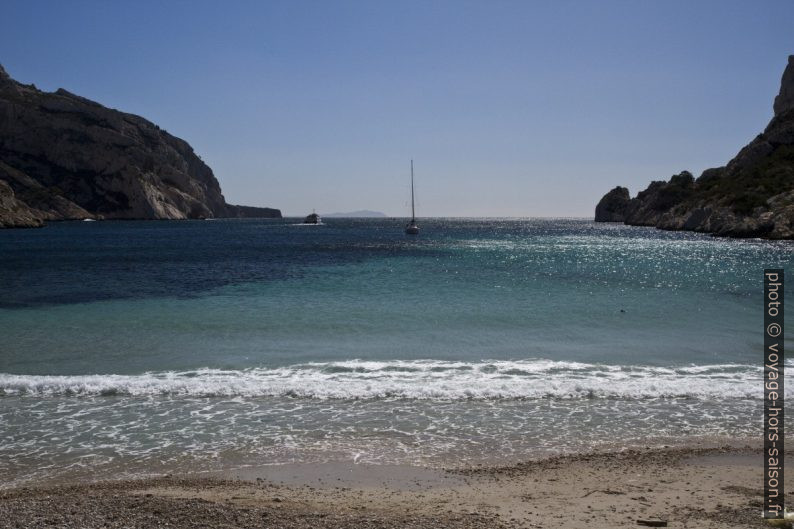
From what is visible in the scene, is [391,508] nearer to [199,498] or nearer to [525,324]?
[199,498]

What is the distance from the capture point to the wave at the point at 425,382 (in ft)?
48.7

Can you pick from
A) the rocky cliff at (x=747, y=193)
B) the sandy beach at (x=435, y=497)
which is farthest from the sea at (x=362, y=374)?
the rocky cliff at (x=747, y=193)

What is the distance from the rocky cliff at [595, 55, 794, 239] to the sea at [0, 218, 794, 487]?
2624 inches

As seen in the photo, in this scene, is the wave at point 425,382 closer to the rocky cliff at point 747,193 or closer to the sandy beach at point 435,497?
the sandy beach at point 435,497

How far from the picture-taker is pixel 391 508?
824 cm

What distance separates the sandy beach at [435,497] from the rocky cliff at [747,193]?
92775 millimetres

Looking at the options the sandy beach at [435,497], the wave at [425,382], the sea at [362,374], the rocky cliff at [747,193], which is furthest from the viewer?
the rocky cliff at [747,193]

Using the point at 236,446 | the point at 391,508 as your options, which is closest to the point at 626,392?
the point at 391,508

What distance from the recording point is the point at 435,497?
8.75 metres

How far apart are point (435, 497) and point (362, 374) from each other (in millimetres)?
8253

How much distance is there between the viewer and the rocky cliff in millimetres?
93562

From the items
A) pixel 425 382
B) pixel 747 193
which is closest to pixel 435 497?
pixel 425 382

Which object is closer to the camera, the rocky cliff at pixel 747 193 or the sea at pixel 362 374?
the sea at pixel 362 374

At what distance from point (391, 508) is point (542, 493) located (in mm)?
2474
